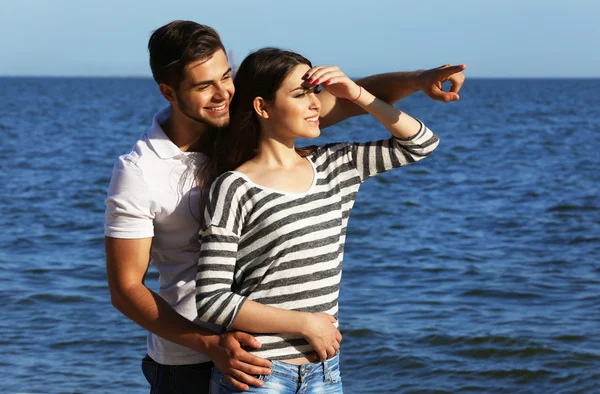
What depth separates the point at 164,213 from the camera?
113 inches

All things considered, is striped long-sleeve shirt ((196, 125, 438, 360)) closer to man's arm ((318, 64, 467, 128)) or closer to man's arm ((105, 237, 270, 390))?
man's arm ((105, 237, 270, 390))

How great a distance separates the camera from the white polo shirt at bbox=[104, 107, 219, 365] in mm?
2809

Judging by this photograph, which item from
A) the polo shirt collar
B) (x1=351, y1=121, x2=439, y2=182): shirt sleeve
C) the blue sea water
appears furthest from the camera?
the blue sea water

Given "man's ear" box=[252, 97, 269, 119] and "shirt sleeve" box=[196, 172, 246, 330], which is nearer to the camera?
"shirt sleeve" box=[196, 172, 246, 330]

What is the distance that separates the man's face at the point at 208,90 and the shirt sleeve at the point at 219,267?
0.33 metres

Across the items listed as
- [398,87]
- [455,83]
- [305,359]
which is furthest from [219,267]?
[455,83]

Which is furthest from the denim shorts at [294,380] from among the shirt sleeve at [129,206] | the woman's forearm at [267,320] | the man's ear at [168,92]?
the man's ear at [168,92]

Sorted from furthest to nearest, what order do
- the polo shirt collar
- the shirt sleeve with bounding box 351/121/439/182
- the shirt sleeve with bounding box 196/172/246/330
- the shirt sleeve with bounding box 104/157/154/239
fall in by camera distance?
the shirt sleeve with bounding box 351/121/439/182
the polo shirt collar
the shirt sleeve with bounding box 104/157/154/239
the shirt sleeve with bounding box 196/172/246/330

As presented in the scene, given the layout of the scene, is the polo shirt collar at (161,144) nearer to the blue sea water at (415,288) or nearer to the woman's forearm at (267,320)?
the woman's forearm at (267,320)

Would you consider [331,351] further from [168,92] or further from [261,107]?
[168,92]

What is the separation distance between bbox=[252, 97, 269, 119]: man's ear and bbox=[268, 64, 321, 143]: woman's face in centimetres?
1

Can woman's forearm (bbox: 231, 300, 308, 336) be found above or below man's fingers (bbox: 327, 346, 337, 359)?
above

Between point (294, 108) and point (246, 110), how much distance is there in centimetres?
17

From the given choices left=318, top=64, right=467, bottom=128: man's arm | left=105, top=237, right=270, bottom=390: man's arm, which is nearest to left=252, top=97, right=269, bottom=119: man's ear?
left=318, top=64, right=467, bottom=128: man's arm
